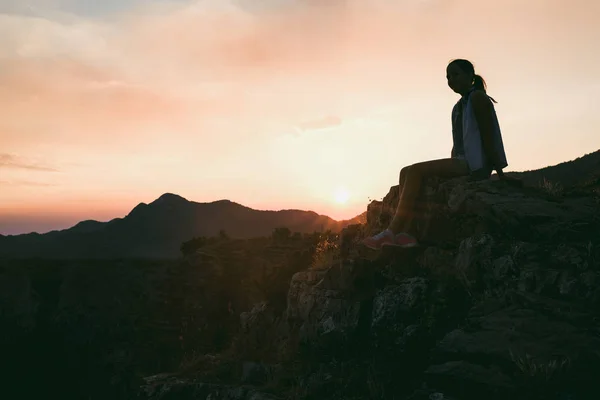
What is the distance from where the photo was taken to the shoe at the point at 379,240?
831 centimetres

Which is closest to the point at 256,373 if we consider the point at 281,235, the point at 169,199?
the point at 281,235

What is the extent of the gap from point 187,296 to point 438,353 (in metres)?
25.0

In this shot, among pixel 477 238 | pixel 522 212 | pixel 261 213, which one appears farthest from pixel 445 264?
pixel 261 213

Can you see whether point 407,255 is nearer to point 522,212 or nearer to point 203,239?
point 522,212

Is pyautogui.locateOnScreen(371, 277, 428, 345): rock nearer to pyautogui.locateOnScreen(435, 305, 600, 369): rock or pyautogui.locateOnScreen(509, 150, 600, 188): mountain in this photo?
pyautogui.locateOnScreen(435, 305, 600, 369): rock

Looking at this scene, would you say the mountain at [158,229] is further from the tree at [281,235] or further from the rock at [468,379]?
the rock at [468,379]

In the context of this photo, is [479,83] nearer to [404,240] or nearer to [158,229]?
[404,240]

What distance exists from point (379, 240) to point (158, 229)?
95259mm

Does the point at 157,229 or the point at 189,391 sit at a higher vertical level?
the point at 157,229

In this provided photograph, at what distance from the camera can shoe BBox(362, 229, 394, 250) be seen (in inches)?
327

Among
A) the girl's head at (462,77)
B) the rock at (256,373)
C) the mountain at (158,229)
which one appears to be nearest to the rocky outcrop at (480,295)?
the rock at (256,373)

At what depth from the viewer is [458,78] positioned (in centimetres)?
833

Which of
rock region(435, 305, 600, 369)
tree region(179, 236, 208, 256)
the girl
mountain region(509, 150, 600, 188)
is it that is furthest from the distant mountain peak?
rock region(435, 305, 600, 369)

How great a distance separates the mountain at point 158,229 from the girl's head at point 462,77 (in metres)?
67.8
